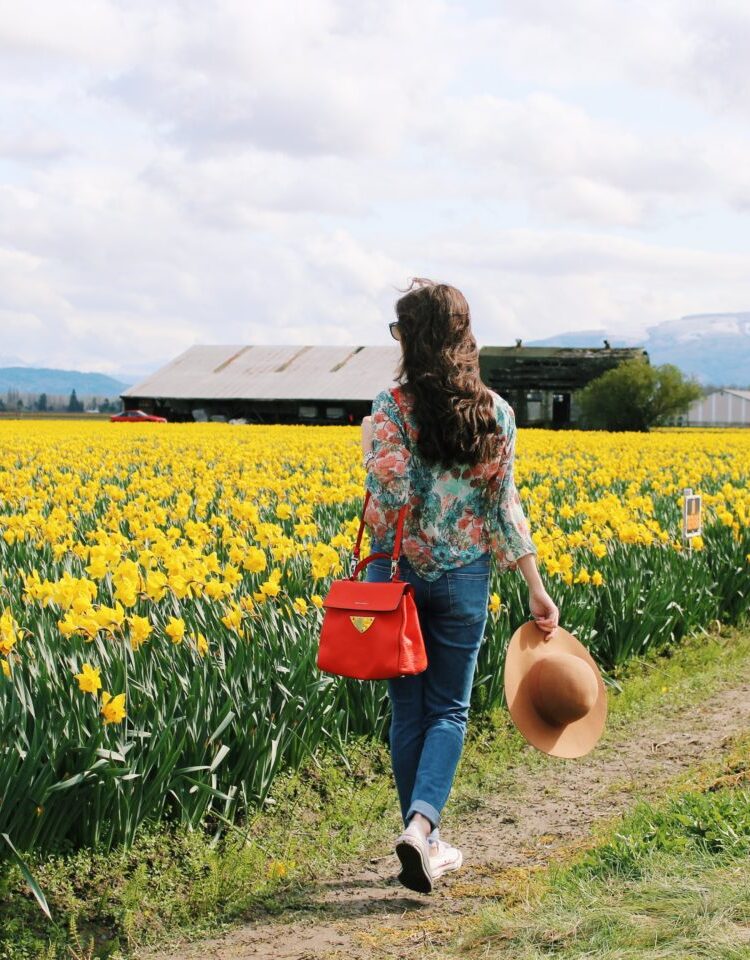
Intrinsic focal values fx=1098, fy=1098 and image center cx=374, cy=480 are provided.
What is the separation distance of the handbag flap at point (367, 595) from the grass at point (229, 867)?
1121 mm

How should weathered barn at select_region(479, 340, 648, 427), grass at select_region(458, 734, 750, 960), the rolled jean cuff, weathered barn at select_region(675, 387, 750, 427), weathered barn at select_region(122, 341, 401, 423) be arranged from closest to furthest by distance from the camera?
1. grass at select_region(458, 734, 750, 960)
2. the rolled jean cuff
3. weathered barn at select_region(479, 340, 648, 427)
4. weathered barn at select_region(122, 341, 401, 423)
5. weathered barn at select_region(675, 387, 750, 427)

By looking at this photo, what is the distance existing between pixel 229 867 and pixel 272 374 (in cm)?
6060

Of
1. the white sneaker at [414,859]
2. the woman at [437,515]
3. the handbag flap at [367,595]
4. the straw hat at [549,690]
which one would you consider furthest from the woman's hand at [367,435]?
the white sneaker at [414,859]

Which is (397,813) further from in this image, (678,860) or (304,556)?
(304,556)

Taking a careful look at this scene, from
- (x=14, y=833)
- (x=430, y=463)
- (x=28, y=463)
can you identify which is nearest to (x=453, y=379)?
(x=430, y=463)

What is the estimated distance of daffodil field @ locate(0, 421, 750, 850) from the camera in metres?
3.84

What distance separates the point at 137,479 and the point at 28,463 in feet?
17.5

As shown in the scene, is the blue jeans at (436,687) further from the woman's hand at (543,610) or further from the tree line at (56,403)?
the tree line at (56,403)

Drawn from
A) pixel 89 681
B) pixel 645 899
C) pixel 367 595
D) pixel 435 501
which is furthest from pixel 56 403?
pixel 645 899

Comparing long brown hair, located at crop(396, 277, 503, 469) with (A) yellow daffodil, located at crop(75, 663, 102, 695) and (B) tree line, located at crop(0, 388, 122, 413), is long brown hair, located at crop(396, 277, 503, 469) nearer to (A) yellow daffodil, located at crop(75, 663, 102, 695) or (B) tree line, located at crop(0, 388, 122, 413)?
(A) yellow daffodil, located at crop(75, 663, 102, 695)

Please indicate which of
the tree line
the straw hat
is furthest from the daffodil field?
the tree line

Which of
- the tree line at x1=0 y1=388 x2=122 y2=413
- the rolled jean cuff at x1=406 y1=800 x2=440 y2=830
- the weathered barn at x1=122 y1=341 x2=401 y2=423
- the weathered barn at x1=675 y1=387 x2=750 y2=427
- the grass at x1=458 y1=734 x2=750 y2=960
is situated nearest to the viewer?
the grass at x1=458 y1=734 x2=750 y2=960

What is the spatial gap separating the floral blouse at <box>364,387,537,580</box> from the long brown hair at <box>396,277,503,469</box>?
70 mm

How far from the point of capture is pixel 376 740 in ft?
17.6
